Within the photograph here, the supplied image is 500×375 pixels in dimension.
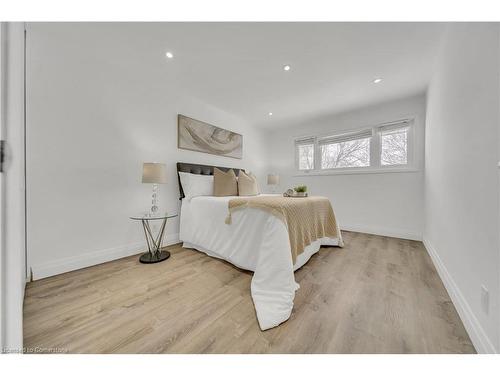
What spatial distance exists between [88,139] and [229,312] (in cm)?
224

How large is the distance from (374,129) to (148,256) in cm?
411

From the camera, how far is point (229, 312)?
120 cm

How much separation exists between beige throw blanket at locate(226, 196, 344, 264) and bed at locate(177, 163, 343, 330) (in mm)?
59

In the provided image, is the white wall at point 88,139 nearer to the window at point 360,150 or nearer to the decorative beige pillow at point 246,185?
the decorative beige pillow at point 246,185

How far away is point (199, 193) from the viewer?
260cm

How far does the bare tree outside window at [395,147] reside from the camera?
9.72ft

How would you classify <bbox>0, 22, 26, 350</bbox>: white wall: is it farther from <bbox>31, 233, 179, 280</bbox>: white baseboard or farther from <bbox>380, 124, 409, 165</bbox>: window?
<bbox>380, 124, 409, 165</bbox>: window

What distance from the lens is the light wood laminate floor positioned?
3.10ft

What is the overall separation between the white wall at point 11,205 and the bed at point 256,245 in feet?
3.42

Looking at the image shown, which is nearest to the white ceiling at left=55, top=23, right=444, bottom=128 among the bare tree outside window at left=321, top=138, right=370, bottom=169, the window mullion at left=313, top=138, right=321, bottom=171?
the bare tree outside window at left=321, top=138, right=370, bottom=169

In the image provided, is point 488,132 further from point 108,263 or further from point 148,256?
point 108,263

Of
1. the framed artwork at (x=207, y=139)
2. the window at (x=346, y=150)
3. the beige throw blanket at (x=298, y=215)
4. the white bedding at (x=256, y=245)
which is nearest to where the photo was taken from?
the white bedding at (x=256, y=245)

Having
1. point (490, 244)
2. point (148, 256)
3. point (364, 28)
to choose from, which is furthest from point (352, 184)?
point (148, 256)

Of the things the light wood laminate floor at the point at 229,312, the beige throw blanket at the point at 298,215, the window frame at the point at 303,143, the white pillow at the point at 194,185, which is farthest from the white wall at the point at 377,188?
the white pillow at the point at 194,185
